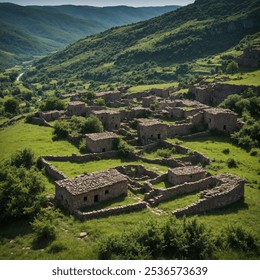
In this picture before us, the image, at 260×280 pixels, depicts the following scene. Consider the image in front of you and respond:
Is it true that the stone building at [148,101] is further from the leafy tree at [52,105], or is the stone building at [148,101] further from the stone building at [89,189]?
the stone building at [89,189]

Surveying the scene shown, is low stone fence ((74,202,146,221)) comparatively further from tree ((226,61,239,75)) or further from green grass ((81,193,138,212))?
tree ((226,61,239,75))

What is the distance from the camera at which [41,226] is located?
31516 mm

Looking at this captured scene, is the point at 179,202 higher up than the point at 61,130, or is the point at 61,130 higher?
the point at 61,130

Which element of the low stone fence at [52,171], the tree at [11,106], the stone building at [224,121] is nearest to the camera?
the low stone fence at [52,171]

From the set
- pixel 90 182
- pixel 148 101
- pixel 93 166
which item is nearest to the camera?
pixel 90 182

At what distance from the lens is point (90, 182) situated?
39.0 m

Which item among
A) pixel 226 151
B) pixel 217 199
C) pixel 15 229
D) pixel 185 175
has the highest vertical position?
pixel 185 175

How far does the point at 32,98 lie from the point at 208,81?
77465mm

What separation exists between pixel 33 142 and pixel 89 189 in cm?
2954

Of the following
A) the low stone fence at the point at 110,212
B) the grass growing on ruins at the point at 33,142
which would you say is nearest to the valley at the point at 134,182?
the low stone fence at the point at 110,212

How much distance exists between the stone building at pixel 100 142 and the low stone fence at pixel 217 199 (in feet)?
73.6

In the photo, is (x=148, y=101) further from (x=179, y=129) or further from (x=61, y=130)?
(x=61, y=130)

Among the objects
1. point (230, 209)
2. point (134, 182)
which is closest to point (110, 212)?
point (134, 182)

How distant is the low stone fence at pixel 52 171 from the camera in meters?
45.4
